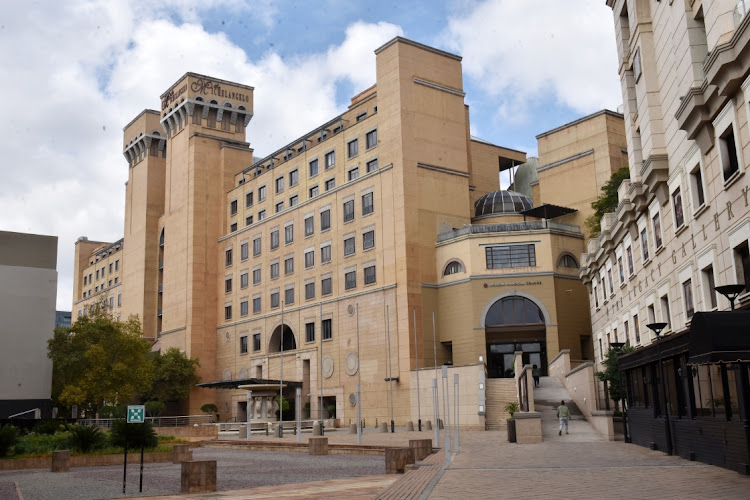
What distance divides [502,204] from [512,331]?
12.7 metres

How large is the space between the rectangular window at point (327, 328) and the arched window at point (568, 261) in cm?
1994

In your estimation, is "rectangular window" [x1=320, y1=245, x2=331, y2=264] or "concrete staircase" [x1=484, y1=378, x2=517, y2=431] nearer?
"concrete staircase" [x1=484, y1=378, x2=517, y2=431]

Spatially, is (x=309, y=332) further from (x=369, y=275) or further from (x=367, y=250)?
(x=367, y=250)

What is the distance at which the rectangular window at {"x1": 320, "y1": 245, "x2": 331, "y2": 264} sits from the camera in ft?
220

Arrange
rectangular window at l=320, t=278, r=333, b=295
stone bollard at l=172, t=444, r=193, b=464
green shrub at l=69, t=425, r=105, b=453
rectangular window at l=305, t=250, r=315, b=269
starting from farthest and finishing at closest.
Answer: rectangular window at l=305, t=250, r=315, b=269 < rectangular window at l=320, t=278, r=333, b=295 < green shrub at l=69, t=425, r=105, b=453 < stone bollard at l=172, t=444, r=193, b=464

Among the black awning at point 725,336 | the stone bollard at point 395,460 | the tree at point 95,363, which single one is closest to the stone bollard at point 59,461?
the stone bollard at point 395,460

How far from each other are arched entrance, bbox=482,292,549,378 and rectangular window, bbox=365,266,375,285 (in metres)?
9.70

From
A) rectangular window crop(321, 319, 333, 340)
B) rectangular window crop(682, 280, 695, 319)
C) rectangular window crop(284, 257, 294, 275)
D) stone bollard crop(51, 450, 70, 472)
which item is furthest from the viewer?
rectangular window crop(284, 257, 294, 275)

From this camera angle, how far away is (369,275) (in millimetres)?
61844

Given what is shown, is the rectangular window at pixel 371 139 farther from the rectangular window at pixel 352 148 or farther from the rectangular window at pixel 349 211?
the rectangular window at pixel 349 211

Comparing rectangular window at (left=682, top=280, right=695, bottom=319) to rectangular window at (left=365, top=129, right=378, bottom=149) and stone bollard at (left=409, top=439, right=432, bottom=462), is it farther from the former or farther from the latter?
rectangular window at (left=365, top=129, right=378, bottom=149)

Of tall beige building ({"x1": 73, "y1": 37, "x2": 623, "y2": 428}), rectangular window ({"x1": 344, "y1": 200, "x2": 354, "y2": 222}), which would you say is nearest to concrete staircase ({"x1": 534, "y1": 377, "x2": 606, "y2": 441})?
tall beige building ({"x1": 73, "y1": 37, "x2": 623, "y2": 428})

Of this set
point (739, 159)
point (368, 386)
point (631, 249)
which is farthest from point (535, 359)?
point (739, 159)

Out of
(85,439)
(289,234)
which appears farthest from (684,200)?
(289,234)
